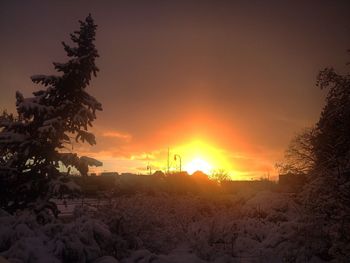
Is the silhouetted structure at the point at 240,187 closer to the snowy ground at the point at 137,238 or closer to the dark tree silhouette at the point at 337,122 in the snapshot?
the snowy ground at the point at 137,238

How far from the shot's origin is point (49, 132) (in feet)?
41.7

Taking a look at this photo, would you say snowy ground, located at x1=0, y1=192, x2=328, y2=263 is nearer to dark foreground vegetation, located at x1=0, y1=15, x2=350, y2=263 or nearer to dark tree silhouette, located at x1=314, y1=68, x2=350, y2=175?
dark foreground vegetation, located at x1=0, y1=15, x2=350, y2=263

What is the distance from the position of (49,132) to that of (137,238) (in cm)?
472

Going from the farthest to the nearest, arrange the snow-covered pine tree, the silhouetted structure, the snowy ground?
the silhouetted structure < the snow-covered pine tree < the snowy ground

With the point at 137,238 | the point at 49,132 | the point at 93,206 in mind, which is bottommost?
the point at 137,238

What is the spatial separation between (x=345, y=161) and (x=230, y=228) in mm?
9424

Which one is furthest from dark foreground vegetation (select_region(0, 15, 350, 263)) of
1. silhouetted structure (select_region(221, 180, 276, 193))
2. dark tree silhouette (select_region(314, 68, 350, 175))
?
silhouetted structure (select_region(221, 180, 276, 193))

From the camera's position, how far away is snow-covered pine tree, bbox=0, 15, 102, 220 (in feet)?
41.9

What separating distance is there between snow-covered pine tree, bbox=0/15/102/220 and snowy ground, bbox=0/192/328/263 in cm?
119

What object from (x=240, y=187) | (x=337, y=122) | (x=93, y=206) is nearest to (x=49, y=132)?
(x=93, y=206)

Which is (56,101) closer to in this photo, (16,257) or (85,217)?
(85,217)

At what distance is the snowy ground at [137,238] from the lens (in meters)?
10.3

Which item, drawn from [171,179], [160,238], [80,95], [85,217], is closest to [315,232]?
[160,238]

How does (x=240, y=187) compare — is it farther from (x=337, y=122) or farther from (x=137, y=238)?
(x=337, y=122)
